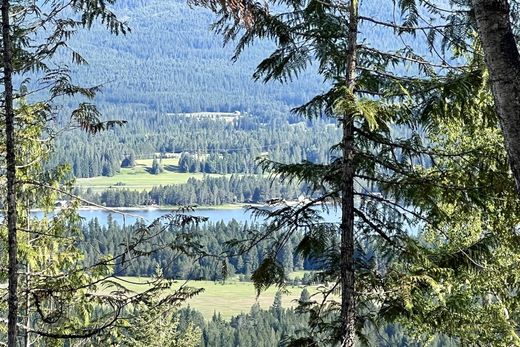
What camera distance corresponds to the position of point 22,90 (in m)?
5.57

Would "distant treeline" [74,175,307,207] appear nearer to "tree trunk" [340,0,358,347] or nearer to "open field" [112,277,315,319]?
"open field" [112,277,315,319]

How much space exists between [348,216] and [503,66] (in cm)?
264

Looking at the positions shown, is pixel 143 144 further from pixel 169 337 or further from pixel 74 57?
pixel 74 57

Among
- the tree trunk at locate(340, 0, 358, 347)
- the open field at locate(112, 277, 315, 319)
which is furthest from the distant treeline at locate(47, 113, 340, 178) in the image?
the tree trunk at locate(340, 0, 358, 347)

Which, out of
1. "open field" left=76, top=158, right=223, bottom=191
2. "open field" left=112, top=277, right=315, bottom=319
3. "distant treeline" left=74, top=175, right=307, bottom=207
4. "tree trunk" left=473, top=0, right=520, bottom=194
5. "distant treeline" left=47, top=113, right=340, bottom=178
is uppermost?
"distant treeline" left=47, top=113, right=340, bottom=178

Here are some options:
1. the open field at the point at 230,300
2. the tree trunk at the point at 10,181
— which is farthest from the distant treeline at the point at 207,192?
the tree trunk at the point at 10,181

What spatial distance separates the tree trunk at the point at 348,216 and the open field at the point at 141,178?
281 ft

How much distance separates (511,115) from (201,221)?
2.97m

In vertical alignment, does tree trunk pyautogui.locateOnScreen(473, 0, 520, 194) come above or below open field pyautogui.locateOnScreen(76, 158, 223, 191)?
above

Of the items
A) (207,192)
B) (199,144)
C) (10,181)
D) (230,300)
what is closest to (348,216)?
(10,181)

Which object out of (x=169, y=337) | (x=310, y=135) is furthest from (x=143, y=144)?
(x=169, y=337)

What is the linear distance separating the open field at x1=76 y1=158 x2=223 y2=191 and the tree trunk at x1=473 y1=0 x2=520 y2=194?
8828 cm

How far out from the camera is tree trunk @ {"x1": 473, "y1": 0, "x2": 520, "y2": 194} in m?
2.24

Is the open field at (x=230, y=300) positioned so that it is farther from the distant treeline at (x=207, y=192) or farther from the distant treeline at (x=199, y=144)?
the distant treeline at (x=199, y=144)
